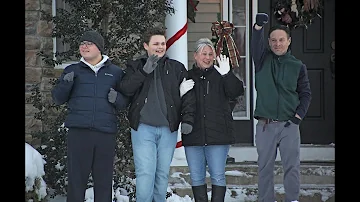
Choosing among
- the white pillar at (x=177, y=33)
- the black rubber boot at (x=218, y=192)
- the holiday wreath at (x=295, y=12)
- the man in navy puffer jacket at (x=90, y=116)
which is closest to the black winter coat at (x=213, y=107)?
the black rubber boot at (x=218, y=192)

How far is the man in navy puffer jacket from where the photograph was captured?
518 cm

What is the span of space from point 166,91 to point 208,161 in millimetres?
753

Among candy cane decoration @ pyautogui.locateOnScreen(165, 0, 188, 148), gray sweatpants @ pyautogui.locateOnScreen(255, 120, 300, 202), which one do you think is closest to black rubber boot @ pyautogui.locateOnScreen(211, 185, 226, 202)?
gray sweatpants @ pyautogui.locateOnScreen(255, 120, 300, 202)

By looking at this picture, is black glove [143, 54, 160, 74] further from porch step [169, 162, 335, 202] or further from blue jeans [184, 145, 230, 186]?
porch step [169, 162, 335, 202]

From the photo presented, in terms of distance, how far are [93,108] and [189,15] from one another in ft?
10.5

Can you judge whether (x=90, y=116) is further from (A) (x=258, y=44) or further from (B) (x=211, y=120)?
(A) (x=258, y=44)

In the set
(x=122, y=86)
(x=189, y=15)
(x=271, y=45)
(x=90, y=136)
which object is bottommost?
(x=90, y=136)

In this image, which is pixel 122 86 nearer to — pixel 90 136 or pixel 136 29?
pixel 90 136

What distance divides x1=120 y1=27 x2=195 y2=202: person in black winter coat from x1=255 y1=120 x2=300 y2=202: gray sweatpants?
737mm

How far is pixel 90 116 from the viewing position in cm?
516

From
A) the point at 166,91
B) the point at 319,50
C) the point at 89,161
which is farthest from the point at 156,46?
the point at 319,50
